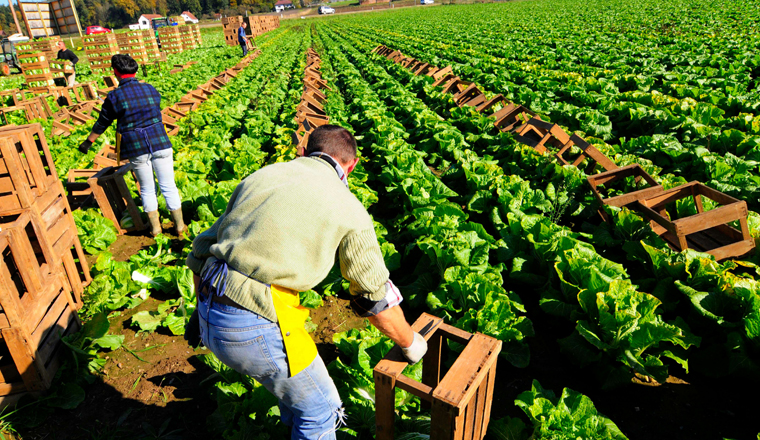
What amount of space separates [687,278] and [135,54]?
26.2 m

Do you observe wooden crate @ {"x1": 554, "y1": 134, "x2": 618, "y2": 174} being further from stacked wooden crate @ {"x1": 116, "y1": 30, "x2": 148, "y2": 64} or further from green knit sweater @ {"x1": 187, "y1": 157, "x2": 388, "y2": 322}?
stacked wooden crate @ {"x1": 116, "y1": 30, "x2": 148, "y2": 64}

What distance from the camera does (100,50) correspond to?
21.0 m

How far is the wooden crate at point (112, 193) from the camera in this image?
211 inches

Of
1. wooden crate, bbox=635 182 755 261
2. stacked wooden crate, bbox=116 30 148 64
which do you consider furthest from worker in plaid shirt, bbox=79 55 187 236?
stacked wooden crate, bbox=116 30 148 64

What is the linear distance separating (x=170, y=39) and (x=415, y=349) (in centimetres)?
3325

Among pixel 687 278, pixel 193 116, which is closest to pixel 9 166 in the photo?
pixel 687 278

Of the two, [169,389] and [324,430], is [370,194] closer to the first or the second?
[169,389]

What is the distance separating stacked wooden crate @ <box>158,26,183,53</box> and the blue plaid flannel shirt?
94.4 feet

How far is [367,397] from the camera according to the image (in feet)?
9.51

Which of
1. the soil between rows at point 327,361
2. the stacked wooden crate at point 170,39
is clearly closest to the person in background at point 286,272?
the soil between rows at point 327,361

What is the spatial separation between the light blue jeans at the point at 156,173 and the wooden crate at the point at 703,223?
528 centimetres

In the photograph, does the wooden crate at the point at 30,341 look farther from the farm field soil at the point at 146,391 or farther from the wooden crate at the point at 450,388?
the wooden crate at the point at 450,388

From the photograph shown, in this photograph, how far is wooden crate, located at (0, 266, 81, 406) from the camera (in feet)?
9.39

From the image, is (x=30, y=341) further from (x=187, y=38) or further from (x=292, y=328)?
(x=187, y=38)
